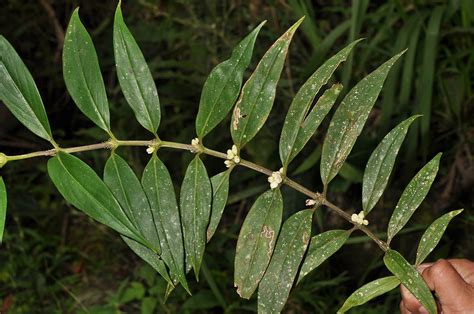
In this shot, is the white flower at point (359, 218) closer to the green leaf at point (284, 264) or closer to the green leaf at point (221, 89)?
the green leaf at point (284, 264)

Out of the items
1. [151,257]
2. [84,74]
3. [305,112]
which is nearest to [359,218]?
[305,112]

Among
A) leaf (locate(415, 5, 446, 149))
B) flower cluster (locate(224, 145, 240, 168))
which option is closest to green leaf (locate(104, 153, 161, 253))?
flower cluster (locate(224, 145, 240, 168))

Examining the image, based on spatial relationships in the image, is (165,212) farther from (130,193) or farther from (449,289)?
(449,289)

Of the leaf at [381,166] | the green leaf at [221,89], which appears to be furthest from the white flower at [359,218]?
the green leaf at [221,89]

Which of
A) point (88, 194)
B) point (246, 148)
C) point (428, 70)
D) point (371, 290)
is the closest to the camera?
point (88, 194)

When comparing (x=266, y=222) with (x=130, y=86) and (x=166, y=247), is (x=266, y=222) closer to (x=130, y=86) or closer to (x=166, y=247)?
(x=166, y=247)

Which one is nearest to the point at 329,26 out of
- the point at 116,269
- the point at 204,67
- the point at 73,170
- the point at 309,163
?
the point at 204,67

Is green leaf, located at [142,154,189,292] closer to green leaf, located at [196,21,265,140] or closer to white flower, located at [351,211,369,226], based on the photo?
green leaf, located at [196,21,265,140]
